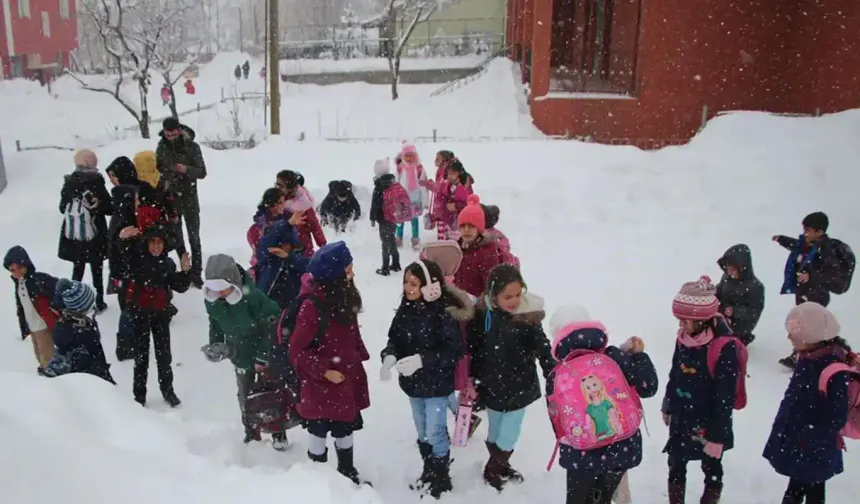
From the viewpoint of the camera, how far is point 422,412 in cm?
455

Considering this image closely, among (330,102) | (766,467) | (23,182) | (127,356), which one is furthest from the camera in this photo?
(330,102)

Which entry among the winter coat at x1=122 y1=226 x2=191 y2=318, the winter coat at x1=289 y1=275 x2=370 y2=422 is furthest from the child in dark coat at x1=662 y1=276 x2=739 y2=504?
the winter coat at x1=122 y1=226 x2=191 y2=318

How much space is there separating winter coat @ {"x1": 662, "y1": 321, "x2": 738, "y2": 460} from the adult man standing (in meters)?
5.49

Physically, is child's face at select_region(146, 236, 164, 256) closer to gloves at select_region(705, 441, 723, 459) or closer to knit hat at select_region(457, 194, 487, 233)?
knit hat at select_region(457, 194, 487, 233)

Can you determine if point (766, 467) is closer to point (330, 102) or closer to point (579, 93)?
point (579, 93)

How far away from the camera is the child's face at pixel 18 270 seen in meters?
5.46

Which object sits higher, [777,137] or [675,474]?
[777,137]

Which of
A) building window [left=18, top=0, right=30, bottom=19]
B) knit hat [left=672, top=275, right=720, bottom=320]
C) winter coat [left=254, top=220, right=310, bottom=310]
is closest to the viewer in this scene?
knit hat [left=672, top=275, right=720, bottom=320]

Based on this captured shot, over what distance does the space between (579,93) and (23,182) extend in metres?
14.4

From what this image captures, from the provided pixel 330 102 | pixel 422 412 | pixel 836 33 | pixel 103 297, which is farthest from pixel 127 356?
pixel 330 102

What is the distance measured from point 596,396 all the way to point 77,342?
3.65 meters

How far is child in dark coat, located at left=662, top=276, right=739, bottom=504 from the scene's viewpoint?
380 cm

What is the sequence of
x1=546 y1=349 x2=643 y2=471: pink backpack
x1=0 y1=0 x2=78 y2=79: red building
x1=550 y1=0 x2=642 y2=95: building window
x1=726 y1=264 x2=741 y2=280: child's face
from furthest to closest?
x1=0 y1=0 x2=78 y2=79: red building
x1=550 y1=0 x2=642 y2=95: building window
x1=726 y1=264 x2=741 y2=280: child's face
x1=546 y1=349 x2=643 y2=471: pink backpack

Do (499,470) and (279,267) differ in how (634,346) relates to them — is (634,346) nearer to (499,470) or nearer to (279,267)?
(499,470)
